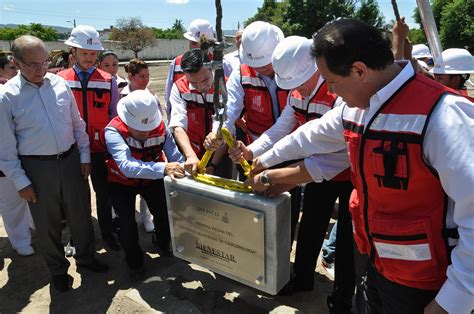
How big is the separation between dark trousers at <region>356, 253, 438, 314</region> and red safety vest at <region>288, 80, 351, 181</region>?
705 millimetres

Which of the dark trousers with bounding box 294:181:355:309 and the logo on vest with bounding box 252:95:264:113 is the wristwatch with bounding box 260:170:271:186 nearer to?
the dark trousers with bounding box 294:181:355:309

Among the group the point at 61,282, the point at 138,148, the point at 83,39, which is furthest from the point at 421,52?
the point at 61,282

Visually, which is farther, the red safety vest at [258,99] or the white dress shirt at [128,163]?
the white dress shirt at [128,163]

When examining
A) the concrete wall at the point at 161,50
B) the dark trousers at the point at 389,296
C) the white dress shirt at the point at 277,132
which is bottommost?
the dark trousers at the point at 389,296

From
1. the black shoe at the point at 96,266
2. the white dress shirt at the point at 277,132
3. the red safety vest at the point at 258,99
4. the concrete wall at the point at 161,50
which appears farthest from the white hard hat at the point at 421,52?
the concrete wall at the point at 161,50

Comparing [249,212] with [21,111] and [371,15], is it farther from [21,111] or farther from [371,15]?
[371,15]

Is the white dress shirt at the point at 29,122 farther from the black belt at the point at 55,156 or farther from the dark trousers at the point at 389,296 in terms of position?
the dark trousers at the point at 389,296

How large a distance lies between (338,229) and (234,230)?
0.71 meters

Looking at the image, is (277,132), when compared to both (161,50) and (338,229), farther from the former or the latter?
(161,50)

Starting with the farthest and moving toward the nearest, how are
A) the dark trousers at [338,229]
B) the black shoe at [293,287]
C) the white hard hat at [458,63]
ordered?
the white hard hat at [458,63], the black shoe at [293,287], the dark trousers at [338,229]

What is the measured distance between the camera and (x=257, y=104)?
323 cm

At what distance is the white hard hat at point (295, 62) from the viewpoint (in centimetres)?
241

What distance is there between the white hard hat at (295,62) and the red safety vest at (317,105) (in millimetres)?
157

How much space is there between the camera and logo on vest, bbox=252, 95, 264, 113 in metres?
3.20
